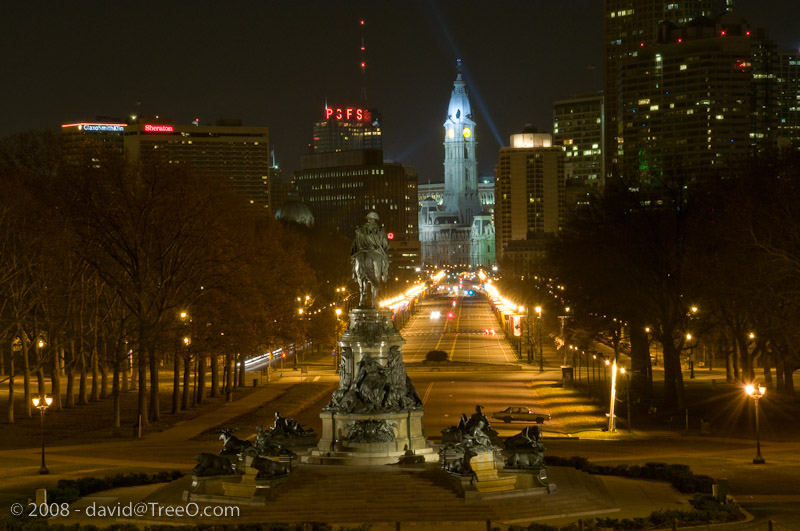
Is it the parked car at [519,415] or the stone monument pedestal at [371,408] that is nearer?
the stone monument pedestal at [371,408]

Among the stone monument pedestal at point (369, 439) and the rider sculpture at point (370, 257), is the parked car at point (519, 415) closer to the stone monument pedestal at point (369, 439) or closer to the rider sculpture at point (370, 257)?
the rider sculpture at point (370, 257)

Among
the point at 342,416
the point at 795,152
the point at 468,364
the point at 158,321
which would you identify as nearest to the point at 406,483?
the point at 342,416

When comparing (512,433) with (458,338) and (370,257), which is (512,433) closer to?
(370,257)

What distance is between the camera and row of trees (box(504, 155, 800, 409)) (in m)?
57.8

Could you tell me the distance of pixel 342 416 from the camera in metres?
37.7

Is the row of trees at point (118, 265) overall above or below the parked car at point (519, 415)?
above

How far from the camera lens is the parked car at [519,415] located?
64.4 meters

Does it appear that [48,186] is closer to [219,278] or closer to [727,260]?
[219,278]

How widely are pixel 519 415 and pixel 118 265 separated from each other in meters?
25.2

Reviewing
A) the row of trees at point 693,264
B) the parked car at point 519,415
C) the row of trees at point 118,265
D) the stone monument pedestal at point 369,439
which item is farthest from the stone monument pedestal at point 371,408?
the parked car at point 519,415

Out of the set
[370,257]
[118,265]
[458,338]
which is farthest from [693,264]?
[458,338]

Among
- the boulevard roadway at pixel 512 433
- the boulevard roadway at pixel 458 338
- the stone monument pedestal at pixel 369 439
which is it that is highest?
the boulevard roadway at pixel 458 338

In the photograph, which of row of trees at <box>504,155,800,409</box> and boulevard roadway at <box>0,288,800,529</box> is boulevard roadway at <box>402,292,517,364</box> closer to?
boulevard roadway at <box>0,288,800,529</box>

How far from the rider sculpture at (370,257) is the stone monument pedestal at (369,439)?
4.27m
